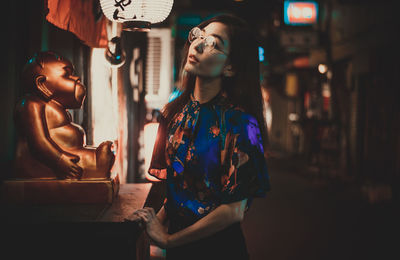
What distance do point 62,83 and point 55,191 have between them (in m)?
0.74

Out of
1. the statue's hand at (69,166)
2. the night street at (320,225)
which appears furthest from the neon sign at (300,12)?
the statue's hand at (69,166)

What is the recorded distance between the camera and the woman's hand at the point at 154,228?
195 centimetres

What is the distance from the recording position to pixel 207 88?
209 centimetres

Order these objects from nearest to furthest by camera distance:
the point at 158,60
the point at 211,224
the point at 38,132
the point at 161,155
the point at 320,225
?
1. the point at 211,224
2. the point at 161,155
3. the point at 38,132
4. the point at 320,225
5. the point at 158,60

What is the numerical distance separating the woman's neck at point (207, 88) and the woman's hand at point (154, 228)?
27.9 inches

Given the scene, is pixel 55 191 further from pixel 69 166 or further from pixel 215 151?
pixel 215 151

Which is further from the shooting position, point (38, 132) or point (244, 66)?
point (38, 132)

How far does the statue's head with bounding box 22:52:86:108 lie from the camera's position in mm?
2441

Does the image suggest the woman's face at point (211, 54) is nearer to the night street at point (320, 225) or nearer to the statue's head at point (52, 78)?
the statue's head at point (52, 78)

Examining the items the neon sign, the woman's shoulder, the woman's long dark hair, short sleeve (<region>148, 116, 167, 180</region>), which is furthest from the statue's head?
the neon sign

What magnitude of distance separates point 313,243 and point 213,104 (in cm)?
520

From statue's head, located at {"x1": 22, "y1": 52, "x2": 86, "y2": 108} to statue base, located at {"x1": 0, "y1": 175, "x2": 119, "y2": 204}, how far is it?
57cm

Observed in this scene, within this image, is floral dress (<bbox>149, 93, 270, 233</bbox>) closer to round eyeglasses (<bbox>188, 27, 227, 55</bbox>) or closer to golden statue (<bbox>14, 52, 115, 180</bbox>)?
round eyeglasses (<bbox>188, 27, 227, 55</bbox>)

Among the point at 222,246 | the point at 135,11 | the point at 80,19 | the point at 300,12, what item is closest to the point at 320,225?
the point at 135,11
